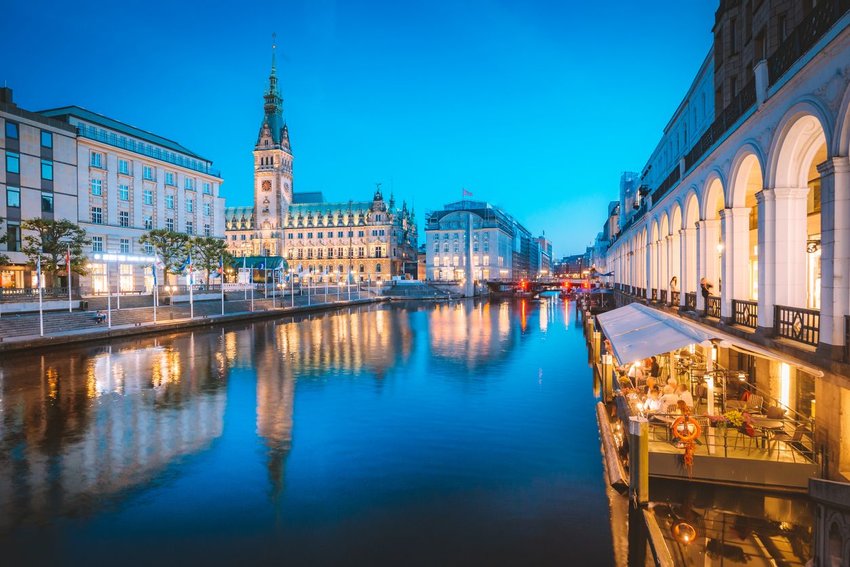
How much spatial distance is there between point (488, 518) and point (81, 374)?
78.5 ft

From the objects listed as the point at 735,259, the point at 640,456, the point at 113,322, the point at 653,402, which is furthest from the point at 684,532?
the point at 113,322

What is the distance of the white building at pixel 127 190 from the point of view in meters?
68.7

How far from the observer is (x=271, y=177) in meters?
164

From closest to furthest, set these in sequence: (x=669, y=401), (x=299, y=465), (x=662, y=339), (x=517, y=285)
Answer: (x=299, y=465), (x=669, y=401), (x=662, y=339), (x=517, y=285)

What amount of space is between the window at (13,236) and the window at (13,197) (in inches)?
81.4

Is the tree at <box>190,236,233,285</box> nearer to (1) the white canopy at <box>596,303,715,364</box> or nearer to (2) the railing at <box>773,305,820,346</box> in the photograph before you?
(1) the white canopy at <box>596,303,715,364</box>

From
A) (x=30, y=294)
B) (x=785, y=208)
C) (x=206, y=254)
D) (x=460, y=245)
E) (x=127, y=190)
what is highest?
(x=127, y=190)

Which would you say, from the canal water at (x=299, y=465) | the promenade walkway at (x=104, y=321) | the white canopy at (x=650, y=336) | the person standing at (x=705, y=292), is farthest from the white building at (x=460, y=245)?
the white canopy at (x=650, y=336)

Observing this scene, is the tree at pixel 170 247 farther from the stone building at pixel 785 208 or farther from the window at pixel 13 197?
the stone building at pixel 785 208

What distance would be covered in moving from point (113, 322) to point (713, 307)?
44.8m

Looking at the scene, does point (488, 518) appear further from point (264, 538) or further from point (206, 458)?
point (206, 458)

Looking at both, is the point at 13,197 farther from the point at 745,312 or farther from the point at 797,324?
the point at 797,324

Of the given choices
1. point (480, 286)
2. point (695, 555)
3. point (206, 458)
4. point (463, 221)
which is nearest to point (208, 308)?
point (206, 458)

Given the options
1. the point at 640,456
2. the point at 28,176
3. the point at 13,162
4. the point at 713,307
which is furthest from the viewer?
the point at 28,176
